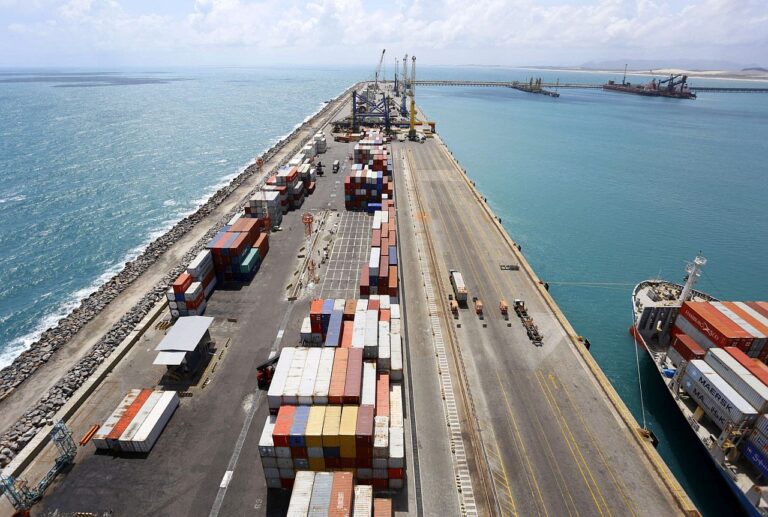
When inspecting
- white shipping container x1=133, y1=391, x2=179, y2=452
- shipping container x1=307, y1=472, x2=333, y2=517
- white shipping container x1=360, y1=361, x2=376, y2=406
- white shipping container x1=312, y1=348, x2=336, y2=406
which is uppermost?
white shipping container x1=312, y1=348, x2=336, y2=406

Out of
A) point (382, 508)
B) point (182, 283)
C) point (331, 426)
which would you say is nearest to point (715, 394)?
point (382, 508)

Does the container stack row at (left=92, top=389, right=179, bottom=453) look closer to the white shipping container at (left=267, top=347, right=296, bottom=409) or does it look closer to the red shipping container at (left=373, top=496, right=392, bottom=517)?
the white shipping container at (left=267, top=347, right=296, bottom=409)

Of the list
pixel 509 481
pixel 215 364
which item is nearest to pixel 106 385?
pixel 215 364

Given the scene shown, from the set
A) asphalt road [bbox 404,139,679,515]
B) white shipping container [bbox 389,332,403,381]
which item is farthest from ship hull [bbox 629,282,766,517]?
white shipping container [bbox 389,332,403,381]

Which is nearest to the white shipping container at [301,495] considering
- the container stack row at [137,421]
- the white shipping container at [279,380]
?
the white shipping container at [279,380]

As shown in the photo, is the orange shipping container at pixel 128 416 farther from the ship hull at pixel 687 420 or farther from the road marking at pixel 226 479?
the ship hull at pixel 687 420

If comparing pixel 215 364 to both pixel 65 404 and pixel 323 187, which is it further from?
pixel 323 187

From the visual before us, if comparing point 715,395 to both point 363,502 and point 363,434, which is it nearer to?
point 363,434
